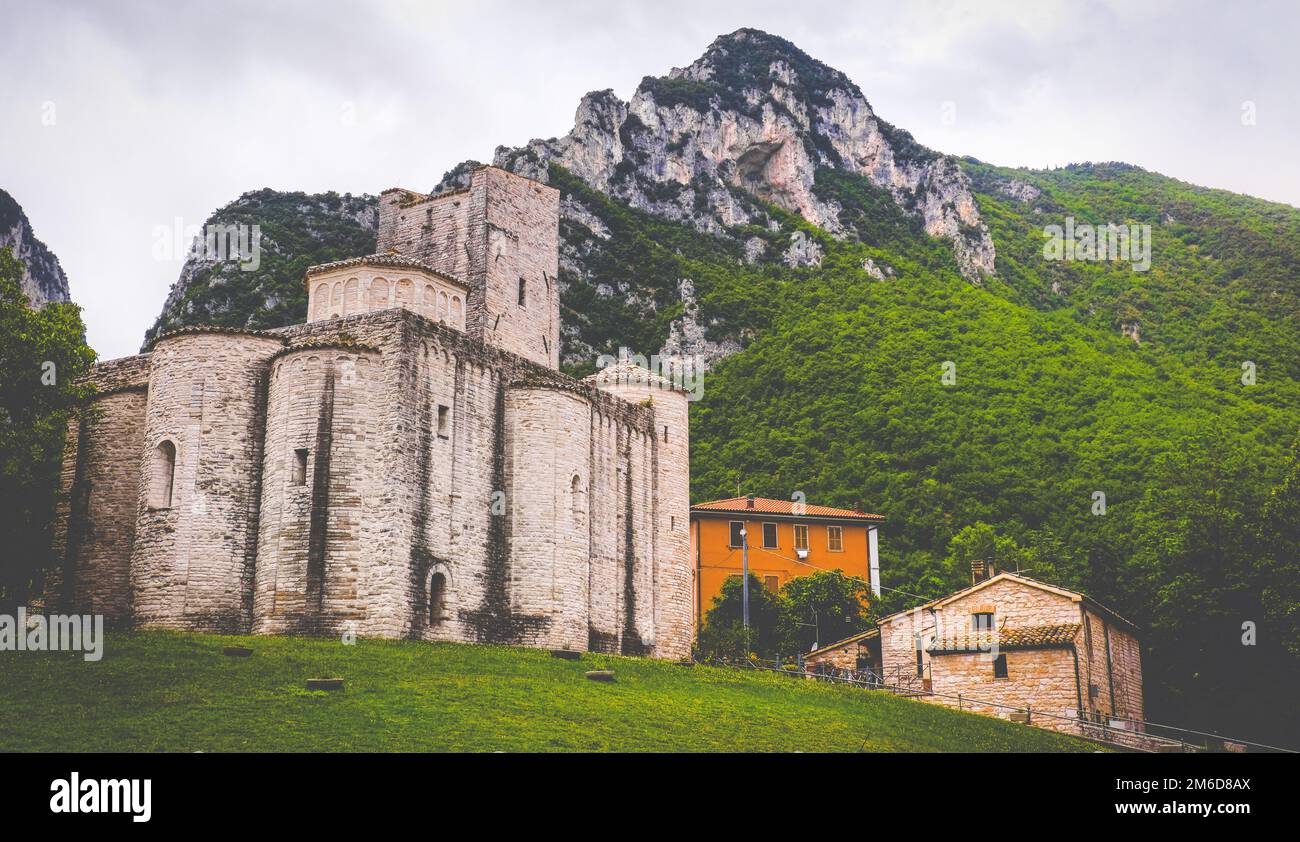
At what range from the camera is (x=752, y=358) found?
89.6 meters

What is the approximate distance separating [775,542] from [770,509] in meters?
1.77

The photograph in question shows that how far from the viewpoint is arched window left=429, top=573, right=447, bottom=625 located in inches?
1510

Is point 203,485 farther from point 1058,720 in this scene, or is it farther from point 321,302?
point 1058,720

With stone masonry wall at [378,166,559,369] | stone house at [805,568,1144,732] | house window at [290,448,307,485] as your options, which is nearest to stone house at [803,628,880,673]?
stone house at [805,568,1144,732]

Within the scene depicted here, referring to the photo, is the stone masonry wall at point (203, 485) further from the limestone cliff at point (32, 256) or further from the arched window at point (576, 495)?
the limestone cliff at point (32, 256)

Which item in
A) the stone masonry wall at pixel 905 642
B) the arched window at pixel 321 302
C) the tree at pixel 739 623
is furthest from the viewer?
the tree at pixel 739 623

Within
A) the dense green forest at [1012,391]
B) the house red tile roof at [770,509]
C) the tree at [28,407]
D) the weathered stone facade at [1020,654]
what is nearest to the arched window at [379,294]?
the tree at [28,407]

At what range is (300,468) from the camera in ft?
123

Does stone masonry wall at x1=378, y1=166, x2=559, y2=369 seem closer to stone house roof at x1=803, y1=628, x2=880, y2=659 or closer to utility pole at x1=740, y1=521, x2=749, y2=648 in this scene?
utility pole at x1=740, y1=521, x2=749, y2=648

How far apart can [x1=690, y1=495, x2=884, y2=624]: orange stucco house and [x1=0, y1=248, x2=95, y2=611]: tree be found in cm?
2961

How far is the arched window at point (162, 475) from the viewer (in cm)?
3825

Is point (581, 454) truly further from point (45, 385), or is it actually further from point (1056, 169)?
point (1056, 169)

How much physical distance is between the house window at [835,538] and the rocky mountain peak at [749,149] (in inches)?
2212
